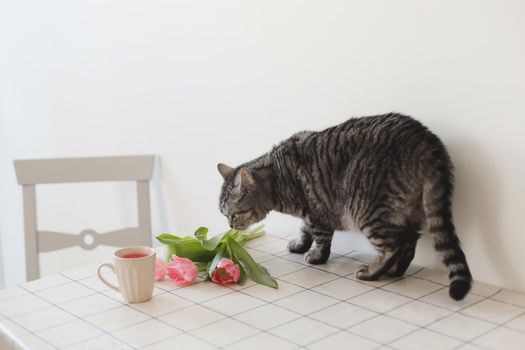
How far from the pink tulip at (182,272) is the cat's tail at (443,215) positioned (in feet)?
1.58

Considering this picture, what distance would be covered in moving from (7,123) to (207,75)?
4.65ft

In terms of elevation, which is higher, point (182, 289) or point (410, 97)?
point (410, 97)

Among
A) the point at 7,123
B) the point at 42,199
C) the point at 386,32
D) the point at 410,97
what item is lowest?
the point at 42,199

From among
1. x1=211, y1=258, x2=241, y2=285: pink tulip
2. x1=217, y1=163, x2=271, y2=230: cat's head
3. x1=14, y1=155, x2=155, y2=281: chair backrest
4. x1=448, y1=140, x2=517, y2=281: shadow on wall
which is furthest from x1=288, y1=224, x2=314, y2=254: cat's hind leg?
x1=14, y1=155, x2=155, y2=281: chair backrest

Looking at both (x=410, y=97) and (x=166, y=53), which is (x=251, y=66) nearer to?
(x=166, y=53)

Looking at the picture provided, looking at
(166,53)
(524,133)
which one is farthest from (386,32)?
(166,53)

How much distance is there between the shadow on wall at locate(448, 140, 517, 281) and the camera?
1193mm

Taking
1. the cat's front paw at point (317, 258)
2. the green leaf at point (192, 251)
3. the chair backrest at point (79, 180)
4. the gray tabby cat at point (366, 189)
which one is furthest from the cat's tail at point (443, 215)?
the chair backrest at point (79, 180)

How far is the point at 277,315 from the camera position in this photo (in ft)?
3.65

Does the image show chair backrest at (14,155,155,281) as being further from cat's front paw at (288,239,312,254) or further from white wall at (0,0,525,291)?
cat's front paw at (288,239,312,254)

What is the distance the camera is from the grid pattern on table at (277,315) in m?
1.01

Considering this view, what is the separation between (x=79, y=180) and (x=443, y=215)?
50.7 inches

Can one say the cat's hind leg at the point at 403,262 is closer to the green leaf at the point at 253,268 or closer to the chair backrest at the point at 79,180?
the green leaf at the point at 253,268

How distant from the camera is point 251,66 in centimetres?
166
